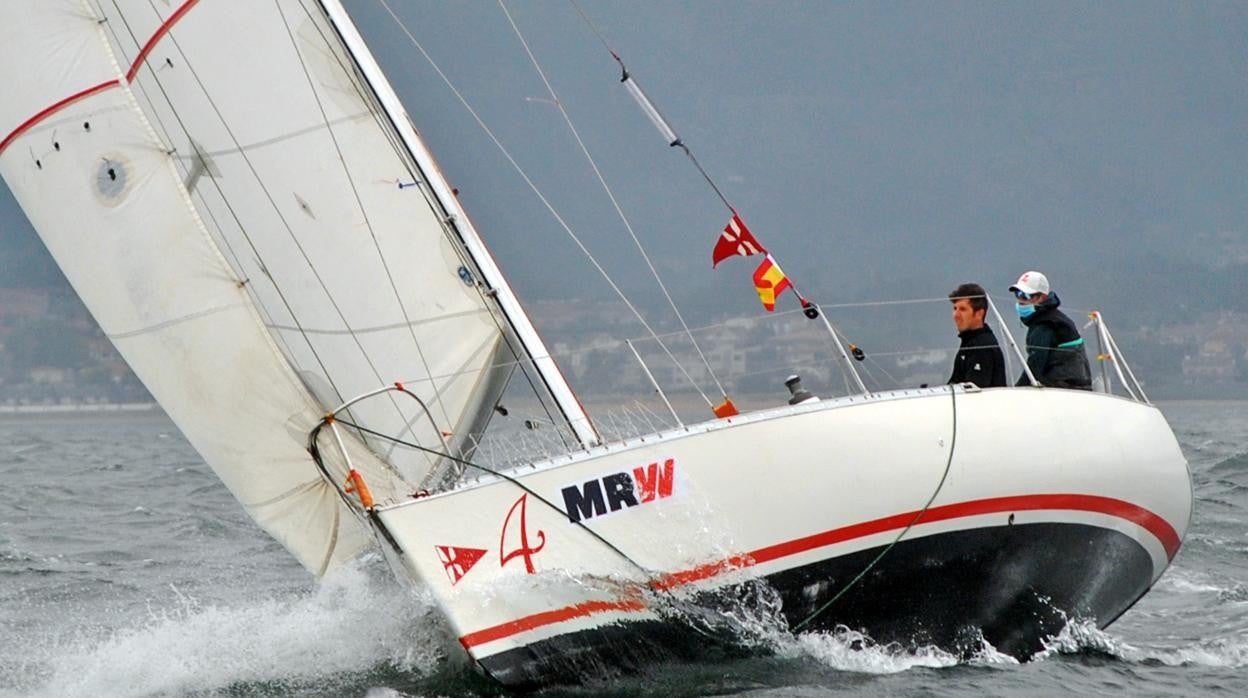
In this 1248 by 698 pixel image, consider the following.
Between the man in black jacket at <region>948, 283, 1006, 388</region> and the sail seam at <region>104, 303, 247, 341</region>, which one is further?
the man in black jacket at <region>948, 283, 1006, 388</region>

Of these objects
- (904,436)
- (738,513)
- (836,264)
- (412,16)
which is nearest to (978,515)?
(904,436)

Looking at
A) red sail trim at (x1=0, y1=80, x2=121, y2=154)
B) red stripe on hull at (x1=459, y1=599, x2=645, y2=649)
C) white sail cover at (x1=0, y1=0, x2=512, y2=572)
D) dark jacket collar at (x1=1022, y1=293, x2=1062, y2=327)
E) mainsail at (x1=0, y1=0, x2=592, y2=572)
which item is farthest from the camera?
white sail cover at (x1=0, y1=0, x2=512, y2=572)

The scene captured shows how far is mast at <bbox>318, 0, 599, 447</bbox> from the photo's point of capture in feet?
21.5

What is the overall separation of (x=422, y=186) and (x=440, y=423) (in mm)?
1054

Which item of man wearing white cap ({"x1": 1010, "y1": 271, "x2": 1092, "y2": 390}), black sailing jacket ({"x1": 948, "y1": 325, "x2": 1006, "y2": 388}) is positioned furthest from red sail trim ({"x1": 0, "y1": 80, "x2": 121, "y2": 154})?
man wearing white cap ({"x1": 1010, "y1": 271, "x2": 1092, "y2": 390})

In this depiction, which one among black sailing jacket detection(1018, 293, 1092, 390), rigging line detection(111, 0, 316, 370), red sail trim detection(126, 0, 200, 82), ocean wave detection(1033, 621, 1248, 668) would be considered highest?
red sail trim detection(126, 0, 200, 82)

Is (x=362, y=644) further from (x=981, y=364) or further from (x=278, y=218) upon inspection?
(x=981, y=364)

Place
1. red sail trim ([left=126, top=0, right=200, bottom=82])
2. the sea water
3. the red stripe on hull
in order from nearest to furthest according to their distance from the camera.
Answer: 1. the red stripe on hull
2. the sea water
3. red sail trim ([left=126, top=0, right=200, bottom=82])

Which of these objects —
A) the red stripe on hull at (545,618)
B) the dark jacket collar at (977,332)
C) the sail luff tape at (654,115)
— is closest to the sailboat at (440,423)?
the red stripe on hull at (545,618)

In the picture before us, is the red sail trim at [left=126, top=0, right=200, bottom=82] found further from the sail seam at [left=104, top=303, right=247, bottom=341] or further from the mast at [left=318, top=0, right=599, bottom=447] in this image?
the sail seam at [left=104, top=303, right=247, bottom=341]

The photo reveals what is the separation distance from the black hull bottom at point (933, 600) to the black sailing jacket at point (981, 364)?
0.60 metres

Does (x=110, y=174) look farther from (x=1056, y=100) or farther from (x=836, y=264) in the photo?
(x=1056, y=100)

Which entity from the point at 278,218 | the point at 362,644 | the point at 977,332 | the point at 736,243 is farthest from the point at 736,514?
the point at 278,218

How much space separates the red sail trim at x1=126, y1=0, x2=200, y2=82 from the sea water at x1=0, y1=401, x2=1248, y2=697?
7.88 feet
